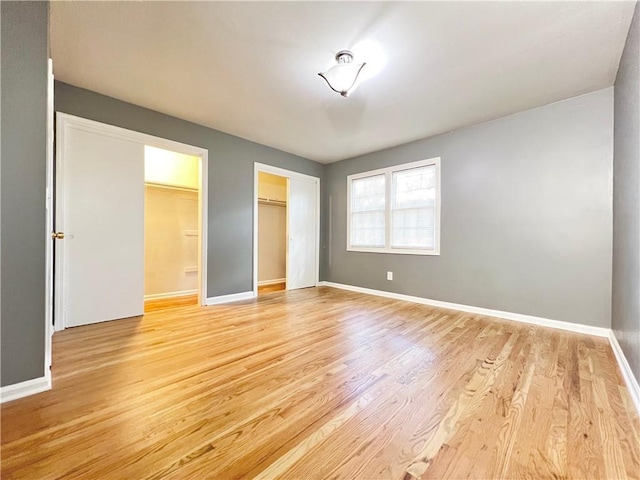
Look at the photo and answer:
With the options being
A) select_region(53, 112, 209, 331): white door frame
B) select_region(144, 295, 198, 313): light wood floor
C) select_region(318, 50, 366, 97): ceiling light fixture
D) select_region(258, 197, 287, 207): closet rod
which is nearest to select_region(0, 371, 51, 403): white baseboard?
select_region(53, 112, 209, 331): white door frame

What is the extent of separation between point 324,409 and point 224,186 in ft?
10.7

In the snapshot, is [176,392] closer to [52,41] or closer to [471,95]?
[52,41]

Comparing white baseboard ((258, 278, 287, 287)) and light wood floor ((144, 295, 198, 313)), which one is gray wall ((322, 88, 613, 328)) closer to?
white baseboard ((258, 278, 287, 287))

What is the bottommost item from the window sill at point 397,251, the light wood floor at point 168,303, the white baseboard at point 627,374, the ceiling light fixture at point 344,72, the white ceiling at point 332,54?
the light wood floor at point 168,303

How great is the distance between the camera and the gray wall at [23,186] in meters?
1.41

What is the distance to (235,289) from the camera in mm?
3896

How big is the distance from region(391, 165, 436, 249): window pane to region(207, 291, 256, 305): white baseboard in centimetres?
243

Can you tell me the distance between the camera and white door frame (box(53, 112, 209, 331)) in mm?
2543

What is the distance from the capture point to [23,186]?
4.83 ft

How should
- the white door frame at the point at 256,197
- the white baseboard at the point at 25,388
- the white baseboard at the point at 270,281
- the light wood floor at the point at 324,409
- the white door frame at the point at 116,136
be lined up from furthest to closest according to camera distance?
the white baseboard at the point at 270,281 → the white door frame at the point at 256,197 → the white door frame at the point at 116,136 → the white baseboard at the point at 25,388 → the light wood floor at the point at 324,409

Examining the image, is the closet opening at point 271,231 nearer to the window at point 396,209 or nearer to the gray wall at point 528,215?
the window at point 396,209

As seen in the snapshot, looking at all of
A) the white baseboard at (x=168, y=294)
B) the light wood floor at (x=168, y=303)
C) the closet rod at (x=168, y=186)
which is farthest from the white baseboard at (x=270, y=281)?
the closet rod at (x=168, y=186)

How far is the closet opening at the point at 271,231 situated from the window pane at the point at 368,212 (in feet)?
5.66

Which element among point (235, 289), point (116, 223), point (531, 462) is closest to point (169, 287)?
point (235, 289)
